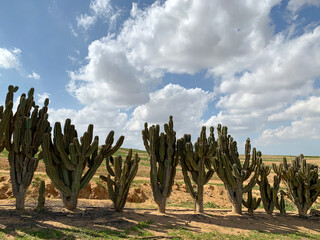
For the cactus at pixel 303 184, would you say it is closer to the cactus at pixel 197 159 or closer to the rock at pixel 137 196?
the cactus at pixel 197 159

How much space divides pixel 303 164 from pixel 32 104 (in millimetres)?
Answer: 13606

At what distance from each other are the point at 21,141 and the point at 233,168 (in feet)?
30.7

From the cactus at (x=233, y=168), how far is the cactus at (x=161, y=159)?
87.6 inches

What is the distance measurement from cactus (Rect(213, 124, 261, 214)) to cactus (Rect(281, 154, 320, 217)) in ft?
6.46

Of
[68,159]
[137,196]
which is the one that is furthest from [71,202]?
[137,196]

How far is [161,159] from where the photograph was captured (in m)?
10.7

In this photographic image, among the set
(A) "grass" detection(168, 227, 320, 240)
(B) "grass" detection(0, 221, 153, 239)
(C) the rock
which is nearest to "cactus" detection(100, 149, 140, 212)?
(B) "grass" detection(0, 221, 153, 239)

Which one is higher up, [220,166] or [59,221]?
[220,166]

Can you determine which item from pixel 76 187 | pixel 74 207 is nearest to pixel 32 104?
pixel 76 187

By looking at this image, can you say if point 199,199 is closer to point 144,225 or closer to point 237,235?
point 237,235

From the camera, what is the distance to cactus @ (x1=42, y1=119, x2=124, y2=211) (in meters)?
9.19

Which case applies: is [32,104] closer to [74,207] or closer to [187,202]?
[74,207]

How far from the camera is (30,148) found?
30.8 feet

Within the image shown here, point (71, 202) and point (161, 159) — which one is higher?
point (161, 159)
